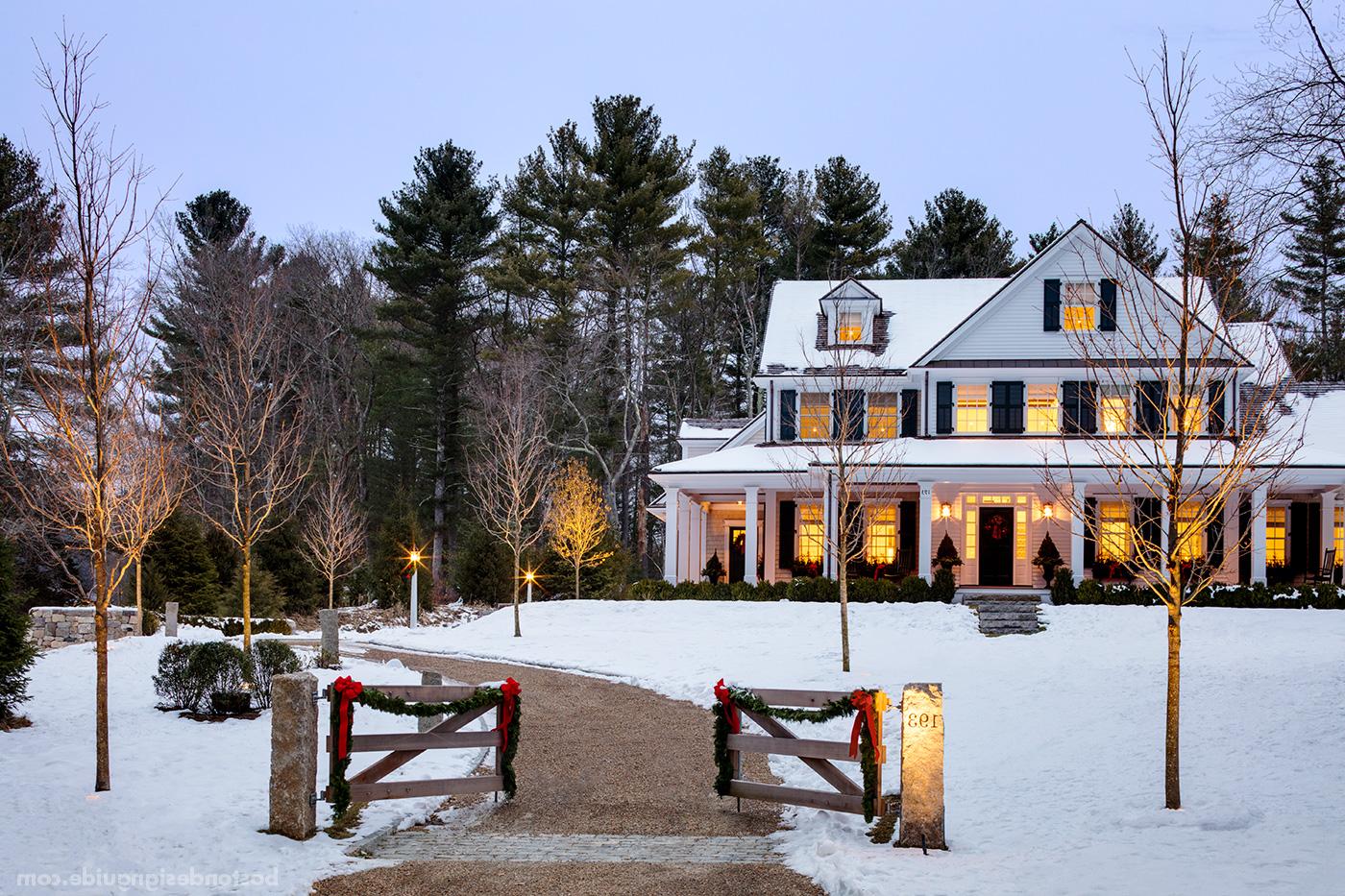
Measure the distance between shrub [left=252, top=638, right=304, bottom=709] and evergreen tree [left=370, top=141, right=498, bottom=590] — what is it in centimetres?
2747

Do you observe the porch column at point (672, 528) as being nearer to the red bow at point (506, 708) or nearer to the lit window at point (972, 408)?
the lit window at point (972, 408)

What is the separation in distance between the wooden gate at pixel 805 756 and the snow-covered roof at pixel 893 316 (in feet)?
62.3

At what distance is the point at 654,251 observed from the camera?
4084cm

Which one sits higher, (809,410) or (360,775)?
(809,410)

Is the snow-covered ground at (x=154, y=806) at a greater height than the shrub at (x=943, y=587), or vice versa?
the shrub at (x=943, y=587)

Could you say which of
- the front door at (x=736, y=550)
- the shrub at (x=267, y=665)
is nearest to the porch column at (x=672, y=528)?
the front door at (x=736, y=550)

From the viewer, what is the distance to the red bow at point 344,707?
8.76m

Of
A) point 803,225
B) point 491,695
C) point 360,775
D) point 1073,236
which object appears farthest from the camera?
point 803,225

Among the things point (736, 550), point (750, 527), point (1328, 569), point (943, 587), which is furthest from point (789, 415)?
point (1328, 569)

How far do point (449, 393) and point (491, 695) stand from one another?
3338 centimetres

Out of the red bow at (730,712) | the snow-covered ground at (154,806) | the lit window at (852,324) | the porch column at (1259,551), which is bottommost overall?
the snow-covered ground at (154,806)

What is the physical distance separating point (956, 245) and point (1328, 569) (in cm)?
2333

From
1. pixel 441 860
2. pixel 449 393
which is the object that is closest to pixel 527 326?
pixel 449 393

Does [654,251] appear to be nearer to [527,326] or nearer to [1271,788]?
[527,326]
